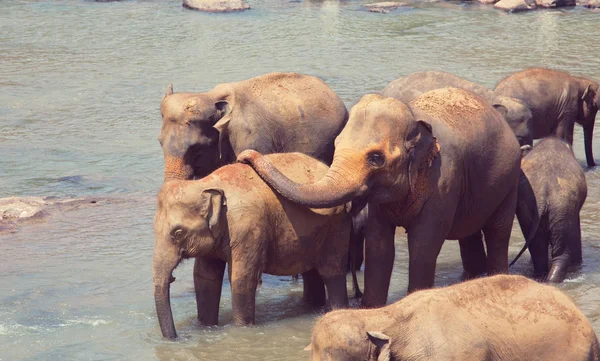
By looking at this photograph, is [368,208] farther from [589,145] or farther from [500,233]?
[589,145]

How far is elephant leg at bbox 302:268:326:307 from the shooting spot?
773 cm

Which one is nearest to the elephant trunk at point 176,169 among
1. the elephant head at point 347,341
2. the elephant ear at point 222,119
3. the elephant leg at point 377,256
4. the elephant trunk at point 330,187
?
the elephant ear at point 222,119

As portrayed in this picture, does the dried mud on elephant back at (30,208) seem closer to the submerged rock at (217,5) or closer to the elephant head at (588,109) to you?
the elephant head at (588,109)

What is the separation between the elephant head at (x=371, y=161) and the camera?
630cm

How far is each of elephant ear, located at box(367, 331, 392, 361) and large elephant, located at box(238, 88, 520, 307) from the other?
1.49 meters

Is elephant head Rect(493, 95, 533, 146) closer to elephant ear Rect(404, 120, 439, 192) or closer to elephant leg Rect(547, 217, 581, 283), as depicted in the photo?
elephant leg Rect(547, 217, 581, 283)

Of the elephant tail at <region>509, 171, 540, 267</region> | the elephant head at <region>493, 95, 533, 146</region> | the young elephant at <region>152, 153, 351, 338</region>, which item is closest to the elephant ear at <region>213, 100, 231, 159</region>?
the young elephant at <region>152, 153, 351, 338</region>

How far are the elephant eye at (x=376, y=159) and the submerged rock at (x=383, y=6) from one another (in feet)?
57.3

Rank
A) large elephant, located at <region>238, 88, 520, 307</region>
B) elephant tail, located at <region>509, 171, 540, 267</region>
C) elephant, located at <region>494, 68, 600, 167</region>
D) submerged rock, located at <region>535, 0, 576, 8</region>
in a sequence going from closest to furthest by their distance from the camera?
large elephant, located at <region>238, 88, 520, 307</region>, elephant tail, located at <region>509, 171, 540, 267</region>, elephant, located at <region>494, 68, 600, 167</region>, submerged rock, located at <region>535, 0, 576, 8</region>

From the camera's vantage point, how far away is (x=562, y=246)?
8055 millimetres

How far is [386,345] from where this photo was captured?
16.0 feet

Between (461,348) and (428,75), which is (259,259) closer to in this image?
(461,348)

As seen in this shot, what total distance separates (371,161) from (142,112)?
8.95 meters

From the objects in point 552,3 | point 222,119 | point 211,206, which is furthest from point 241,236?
point 552,3
